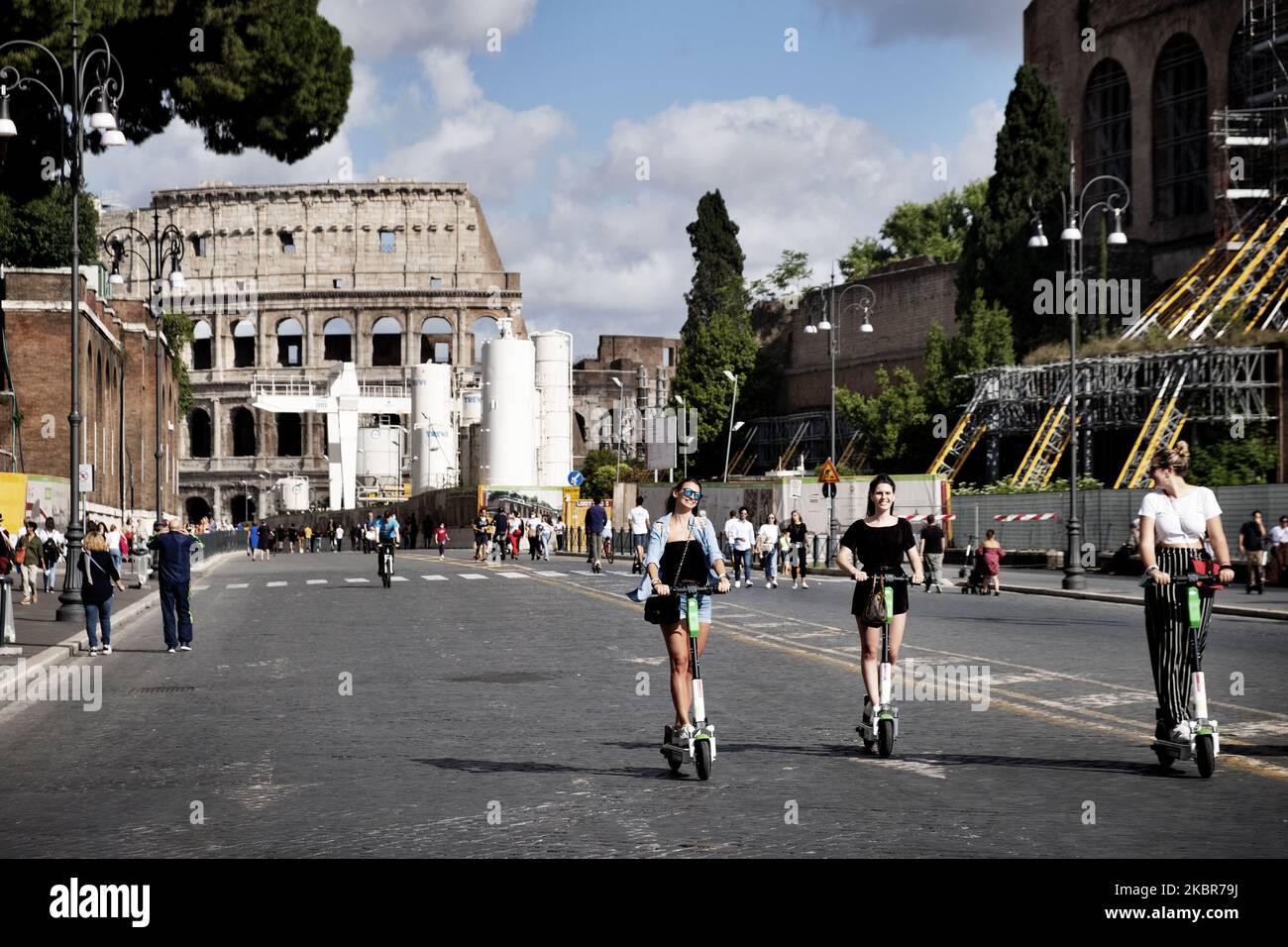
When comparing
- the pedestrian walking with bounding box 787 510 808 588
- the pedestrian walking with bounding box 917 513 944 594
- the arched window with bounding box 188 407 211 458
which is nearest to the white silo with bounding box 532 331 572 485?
the arched window with bounding box 188 407 211 458

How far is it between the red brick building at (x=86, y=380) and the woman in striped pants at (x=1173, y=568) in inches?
1715

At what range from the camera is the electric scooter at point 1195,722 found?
31.4 feet

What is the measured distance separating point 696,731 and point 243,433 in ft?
434

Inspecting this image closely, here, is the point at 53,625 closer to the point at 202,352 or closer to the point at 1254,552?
the point at 1254,552

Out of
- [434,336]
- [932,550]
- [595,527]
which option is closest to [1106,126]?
[595,527]

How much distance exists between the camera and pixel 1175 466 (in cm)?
1009

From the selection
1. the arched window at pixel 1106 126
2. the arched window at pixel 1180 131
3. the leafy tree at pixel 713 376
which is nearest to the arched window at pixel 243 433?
the leafy tree at pixel 713 376

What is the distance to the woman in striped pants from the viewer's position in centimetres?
979

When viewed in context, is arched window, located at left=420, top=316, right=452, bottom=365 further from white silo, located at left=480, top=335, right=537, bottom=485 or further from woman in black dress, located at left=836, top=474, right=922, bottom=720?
woman in black dress, located at left=836, top=474, right=922, bottom=720

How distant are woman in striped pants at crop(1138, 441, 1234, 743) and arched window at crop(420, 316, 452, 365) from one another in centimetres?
12995

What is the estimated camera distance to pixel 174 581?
65.5 feet
